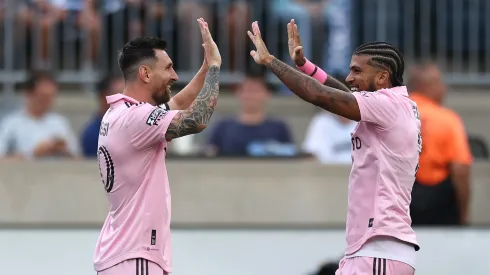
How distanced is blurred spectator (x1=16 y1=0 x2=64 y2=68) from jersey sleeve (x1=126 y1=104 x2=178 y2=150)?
→ 713 centimetres

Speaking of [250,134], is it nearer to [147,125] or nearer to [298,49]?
[298,49]

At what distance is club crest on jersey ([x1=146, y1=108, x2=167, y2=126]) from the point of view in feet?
22.5

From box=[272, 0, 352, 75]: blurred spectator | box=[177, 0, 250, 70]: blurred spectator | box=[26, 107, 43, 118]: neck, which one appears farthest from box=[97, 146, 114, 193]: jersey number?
box=[177, 0, 250, 70]: blurred spectator

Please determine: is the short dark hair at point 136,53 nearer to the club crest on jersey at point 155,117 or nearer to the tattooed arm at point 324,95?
the club crest on jersey at point 155,117

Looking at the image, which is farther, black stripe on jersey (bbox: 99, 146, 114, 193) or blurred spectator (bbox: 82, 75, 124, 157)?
blurred spectator (bbox: 82, 75, 124, 157)

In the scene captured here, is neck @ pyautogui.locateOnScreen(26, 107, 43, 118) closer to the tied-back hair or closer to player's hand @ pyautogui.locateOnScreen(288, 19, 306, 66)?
player's hand @ pyautogui.locateOnScreen(288, 19, 306, 66)

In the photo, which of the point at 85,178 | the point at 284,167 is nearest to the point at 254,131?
the point at 284,167

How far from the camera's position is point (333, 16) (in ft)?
45.5

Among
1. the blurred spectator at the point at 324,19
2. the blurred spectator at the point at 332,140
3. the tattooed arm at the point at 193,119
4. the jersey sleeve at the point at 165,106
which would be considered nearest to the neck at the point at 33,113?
the blurred spectator at the point at 332,140

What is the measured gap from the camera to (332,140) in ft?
40.5

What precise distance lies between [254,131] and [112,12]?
2.63 meters

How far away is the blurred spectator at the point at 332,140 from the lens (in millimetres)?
12250

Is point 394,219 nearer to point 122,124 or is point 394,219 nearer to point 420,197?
point 122,124

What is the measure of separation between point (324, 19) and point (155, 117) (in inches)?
284
